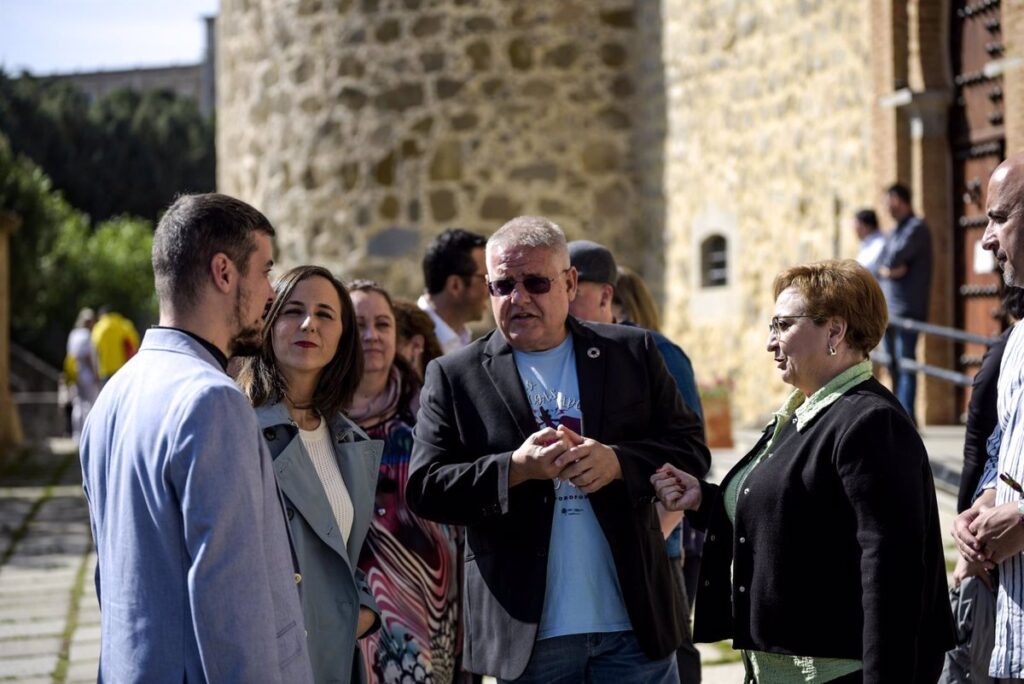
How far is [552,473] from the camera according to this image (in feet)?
10.6

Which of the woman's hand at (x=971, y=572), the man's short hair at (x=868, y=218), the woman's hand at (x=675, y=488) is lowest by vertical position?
the woman's hand at (x=971, y=572)

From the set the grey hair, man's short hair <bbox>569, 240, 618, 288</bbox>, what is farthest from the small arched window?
the grey hair

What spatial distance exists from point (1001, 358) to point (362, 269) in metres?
10.6

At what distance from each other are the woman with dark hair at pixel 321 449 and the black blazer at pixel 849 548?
0.97m

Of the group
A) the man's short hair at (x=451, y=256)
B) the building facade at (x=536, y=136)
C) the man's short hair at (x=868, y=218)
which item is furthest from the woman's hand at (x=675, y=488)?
the building facade at (x=536, y=136)

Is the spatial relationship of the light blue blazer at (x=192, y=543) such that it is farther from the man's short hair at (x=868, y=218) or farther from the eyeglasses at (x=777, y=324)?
the man's short hair at (x=868, y=218)

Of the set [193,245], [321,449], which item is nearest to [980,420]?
[321,449]

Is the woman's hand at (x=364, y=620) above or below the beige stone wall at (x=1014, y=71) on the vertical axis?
below

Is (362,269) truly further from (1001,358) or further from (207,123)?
(207,123)

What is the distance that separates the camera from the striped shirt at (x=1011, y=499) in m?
3.11

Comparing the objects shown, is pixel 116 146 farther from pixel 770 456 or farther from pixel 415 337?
pixel 770 456

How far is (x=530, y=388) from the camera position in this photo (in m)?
3.49

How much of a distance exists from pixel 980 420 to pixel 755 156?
8.62 meters

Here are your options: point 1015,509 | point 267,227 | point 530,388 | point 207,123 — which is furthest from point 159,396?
point 207,123
